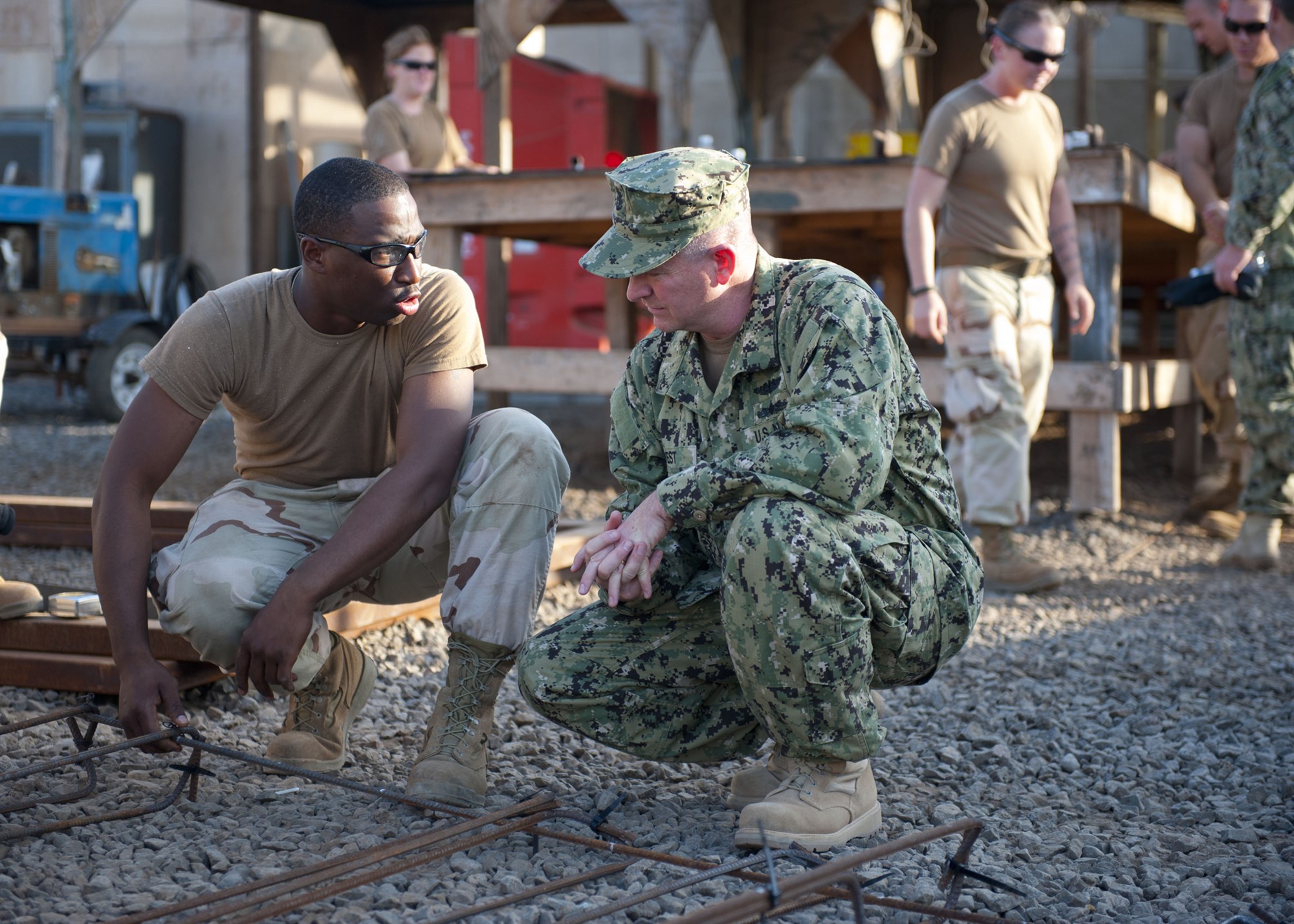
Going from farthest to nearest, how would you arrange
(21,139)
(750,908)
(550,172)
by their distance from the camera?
(21,139) < (550,172) < (750,908)

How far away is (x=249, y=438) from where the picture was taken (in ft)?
8.58

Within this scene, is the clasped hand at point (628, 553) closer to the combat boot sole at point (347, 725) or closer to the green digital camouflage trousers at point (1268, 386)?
the combat boot sole at point (347, 725)

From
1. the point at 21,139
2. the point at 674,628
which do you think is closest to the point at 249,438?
the point at 674,628

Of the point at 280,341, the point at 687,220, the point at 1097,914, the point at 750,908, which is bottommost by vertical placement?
the point at 1097,914

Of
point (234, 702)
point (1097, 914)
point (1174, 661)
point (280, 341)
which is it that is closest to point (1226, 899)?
point (1097, 914)

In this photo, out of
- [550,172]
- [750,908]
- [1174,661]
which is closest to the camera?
[750,908]

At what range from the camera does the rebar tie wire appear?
1593 millimetres

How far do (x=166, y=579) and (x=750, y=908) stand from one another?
54.7 inches

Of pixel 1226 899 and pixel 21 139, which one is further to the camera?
pixel 21 139

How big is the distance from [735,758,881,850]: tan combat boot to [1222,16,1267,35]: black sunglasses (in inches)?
154

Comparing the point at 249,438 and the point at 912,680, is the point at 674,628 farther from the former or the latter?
the point at 249,438

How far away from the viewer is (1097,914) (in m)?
1.91

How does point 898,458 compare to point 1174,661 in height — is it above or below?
above

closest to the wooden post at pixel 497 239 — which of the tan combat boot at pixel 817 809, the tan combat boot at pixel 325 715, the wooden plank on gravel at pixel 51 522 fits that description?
the wooden plank on gravel at pixel 51 522
